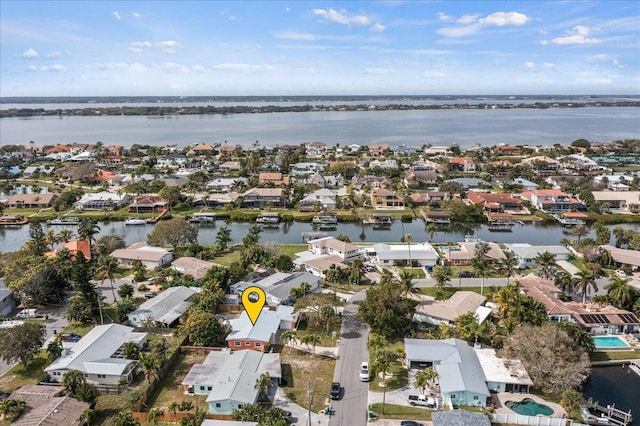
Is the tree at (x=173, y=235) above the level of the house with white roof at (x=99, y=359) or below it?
above

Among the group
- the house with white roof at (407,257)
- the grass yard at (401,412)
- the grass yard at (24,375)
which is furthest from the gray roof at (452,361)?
the grass yard at (24,375)

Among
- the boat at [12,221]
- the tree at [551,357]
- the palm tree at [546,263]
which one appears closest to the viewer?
the tree at [551,357]

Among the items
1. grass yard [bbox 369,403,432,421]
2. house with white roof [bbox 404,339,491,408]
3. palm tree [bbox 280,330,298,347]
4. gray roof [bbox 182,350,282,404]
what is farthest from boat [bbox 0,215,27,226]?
grass yard [bbox 369,403,432,421]

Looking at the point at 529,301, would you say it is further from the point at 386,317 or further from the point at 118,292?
the point at 118,292

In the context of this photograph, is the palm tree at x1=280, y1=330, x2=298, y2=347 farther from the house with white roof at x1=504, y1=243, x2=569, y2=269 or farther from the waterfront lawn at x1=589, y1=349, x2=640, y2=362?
the house with white roof at x1=504, y1=243, x2=569, y2=269

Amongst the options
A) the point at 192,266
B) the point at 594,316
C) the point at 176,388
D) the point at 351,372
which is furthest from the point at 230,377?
the point at 594,316

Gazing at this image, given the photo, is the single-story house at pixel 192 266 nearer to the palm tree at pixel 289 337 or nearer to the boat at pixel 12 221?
the palm tree at pixel 289 337

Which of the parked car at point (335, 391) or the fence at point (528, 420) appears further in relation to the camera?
the parked car at point (335, 391)
